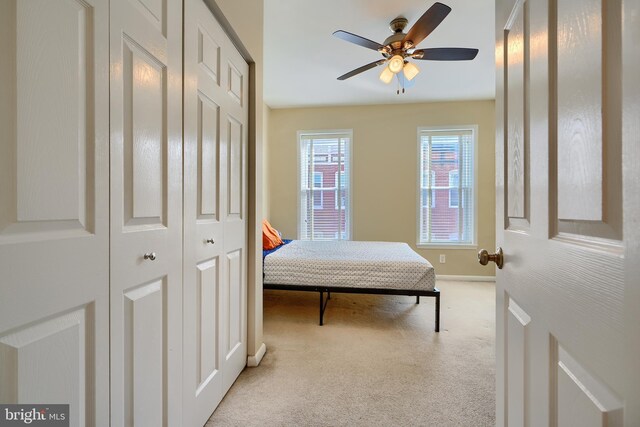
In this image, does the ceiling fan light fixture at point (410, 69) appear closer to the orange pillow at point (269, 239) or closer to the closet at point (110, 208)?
the closet at point (110, 208)

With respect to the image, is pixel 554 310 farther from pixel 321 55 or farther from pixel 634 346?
pixel 321 55

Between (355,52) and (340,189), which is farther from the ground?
(355,52)

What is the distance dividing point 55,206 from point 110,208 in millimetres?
153

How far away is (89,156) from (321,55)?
2903 millimetres

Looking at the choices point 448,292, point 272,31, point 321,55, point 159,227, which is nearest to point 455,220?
point 448,292

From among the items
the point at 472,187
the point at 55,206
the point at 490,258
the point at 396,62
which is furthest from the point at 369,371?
the point at 472,187

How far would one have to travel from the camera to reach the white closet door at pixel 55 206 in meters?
0.58

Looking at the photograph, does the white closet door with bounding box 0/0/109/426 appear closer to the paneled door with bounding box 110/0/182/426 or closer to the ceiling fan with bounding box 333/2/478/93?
the paneled door with bounding box 110/0/182/426

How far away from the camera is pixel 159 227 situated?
3.47ft

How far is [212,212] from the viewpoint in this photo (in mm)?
1462

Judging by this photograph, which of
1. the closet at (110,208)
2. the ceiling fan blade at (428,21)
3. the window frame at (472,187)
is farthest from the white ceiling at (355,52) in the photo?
the closet at (110,208)

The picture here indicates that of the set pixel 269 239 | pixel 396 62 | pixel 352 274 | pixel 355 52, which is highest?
pixel 355 52

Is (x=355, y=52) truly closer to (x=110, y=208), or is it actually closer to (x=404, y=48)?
(x=404, y=48)

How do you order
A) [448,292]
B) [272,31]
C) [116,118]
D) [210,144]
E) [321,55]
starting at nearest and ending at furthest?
1. [116,118]
2. [210,144]
3. [272,31]
4. [321,55]
5. [448,292]
